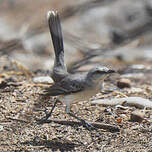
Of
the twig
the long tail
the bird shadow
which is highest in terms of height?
the long tail

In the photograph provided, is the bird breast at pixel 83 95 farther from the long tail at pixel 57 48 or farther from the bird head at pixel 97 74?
the long tail at pixel 57 48

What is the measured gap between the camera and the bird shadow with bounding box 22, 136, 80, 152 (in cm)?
461

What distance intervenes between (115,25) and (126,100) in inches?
280

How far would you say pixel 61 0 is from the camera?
45.7ft

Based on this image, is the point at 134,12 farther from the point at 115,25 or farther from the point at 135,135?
the point at 135,135

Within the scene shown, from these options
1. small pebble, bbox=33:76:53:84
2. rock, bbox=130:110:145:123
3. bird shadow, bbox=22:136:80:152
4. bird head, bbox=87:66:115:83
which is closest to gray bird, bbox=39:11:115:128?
bird head, bbox=87:66:115:83

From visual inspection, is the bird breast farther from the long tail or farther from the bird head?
the long tail

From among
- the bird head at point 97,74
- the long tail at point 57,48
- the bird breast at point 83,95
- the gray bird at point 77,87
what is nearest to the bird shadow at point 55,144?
the gray bird at point 77,87

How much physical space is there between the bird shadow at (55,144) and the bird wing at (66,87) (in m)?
0.57

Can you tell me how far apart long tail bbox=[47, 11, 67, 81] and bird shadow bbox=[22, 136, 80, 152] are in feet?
3.02

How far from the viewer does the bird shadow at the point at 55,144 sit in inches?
182

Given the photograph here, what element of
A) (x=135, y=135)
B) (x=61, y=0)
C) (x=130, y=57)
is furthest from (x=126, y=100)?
(x=61, y=0)

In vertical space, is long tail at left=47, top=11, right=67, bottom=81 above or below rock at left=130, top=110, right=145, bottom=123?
above

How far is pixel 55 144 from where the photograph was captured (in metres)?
4.70
